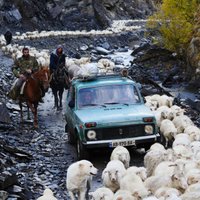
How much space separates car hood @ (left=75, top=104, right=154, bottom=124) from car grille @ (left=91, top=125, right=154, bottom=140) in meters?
0.18

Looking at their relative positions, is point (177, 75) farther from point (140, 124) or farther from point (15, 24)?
point (15, 24)

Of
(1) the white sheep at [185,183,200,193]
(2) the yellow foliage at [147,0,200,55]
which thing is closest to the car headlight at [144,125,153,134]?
(1) the white sheep at [185,183,200,193]

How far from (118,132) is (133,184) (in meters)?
2.92

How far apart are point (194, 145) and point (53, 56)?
26.6ft

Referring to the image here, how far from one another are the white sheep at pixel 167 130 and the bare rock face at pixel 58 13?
3811cm

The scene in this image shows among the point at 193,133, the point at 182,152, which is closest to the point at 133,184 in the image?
the point at 182,152

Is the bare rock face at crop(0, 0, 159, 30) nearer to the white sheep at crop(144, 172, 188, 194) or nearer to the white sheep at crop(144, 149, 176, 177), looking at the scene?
the white sheep at crop(144, 149, 176, 177)

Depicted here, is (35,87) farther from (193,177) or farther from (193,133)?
(193,177)

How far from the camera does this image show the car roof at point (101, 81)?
13.0m

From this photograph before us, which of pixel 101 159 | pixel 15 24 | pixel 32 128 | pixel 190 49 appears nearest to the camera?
pixel 101 159

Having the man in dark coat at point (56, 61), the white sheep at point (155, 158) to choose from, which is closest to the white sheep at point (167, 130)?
the white sheep at point (155, 158)

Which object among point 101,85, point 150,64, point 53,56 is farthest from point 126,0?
point 101,85

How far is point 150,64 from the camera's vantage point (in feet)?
106

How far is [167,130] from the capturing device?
42.9ft
